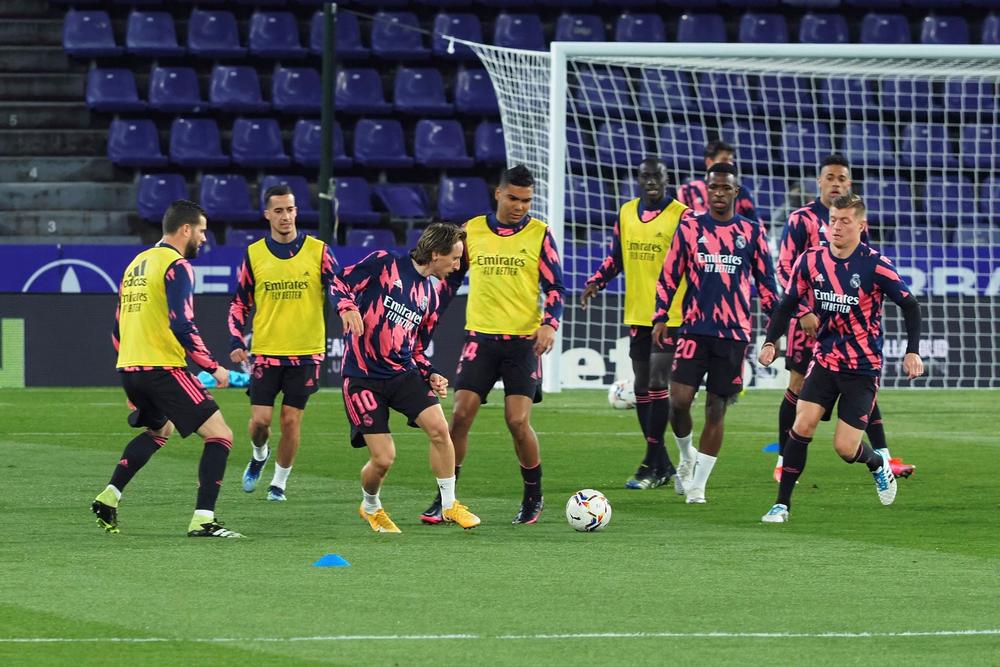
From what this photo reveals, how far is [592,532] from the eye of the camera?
925 centimetres

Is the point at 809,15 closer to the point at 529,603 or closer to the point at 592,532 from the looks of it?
the point at 592,532

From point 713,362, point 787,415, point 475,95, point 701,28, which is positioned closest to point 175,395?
point 713,362

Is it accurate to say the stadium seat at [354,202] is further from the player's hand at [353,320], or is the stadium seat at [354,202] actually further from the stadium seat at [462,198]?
the player's hand at [353,320]

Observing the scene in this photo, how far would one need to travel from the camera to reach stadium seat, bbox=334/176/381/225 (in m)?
23.9

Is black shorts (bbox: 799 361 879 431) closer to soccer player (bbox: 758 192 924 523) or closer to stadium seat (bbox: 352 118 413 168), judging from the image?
soccer player (bbox: 758 192 924 523)

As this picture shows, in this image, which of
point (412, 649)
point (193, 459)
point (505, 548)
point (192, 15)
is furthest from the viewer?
point (192, 15)

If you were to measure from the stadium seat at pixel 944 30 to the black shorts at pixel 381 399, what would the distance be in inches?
725

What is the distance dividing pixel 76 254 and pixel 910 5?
13.3m

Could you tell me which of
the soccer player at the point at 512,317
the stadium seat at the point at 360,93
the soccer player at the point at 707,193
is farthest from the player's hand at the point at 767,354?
the stadium seat at the point at 360,93

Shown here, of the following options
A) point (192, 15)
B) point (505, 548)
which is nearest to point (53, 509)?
point (505, 548)

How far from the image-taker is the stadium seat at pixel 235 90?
2525cm

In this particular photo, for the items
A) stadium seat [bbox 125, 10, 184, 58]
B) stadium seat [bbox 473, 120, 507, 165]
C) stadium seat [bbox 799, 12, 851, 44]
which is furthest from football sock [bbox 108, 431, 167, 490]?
A: stadium seat [bbox 799, 12, 851, 44]

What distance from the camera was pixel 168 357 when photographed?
29.8ft

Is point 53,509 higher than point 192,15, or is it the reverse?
point 192,15
